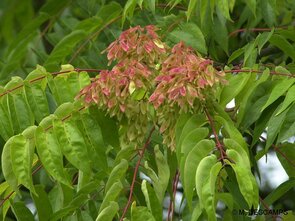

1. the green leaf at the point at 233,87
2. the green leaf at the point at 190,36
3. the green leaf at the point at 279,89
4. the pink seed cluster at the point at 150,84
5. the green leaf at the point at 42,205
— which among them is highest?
the pink seed cluster at the point at 150,84

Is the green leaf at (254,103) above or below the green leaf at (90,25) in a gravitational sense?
below

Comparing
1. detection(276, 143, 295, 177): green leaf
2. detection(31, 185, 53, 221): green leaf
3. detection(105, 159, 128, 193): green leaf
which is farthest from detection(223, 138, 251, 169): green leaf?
detection(31, 185, 53, 221): green leaf

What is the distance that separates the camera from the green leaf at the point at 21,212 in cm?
272

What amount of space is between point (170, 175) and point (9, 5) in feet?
10.1

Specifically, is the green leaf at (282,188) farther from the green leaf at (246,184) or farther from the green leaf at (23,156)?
the green leaf at (23,156)

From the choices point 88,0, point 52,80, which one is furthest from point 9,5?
point 52,80

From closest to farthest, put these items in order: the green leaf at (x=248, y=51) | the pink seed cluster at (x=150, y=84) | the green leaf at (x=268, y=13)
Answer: the pink seed cluster at (x=150, y=84), the green leaf at (x=248, y=51), the green leaf at (x=268, y=13)

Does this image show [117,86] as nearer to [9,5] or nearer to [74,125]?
[74,125]

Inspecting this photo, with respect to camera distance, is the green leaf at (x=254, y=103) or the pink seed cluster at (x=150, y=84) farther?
the green leaf at (x=254, y=103)

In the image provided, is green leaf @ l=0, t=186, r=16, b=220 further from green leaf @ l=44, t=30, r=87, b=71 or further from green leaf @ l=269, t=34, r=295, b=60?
green leaf @ l=269, t=34, r=295, b=60

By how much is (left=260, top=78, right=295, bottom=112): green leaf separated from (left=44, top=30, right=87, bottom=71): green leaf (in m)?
1.10

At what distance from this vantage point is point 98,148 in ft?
8.67

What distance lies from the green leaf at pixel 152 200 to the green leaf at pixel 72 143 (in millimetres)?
188

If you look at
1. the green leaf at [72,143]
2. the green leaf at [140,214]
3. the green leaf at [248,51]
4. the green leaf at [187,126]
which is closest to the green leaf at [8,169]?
the green leaf at [72,143]
